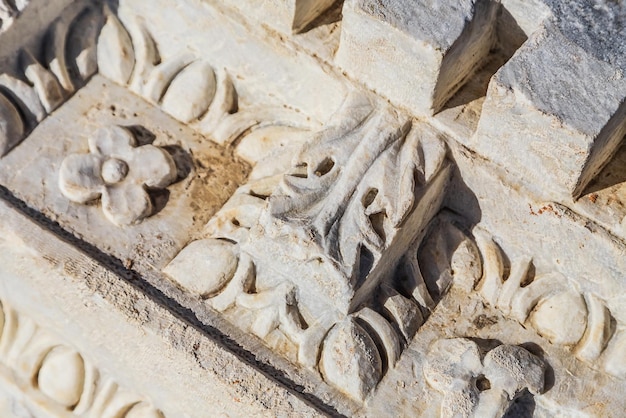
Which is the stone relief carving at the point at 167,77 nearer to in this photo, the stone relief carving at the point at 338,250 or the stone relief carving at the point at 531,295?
the stone relief carving at the point at 338,250

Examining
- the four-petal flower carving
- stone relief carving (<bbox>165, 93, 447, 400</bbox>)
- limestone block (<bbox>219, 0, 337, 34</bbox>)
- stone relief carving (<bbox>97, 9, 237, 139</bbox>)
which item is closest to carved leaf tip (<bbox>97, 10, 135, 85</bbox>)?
stone relief carving (<bbox>97, 9, 237, 139</bbox>)

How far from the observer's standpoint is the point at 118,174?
2465 millimetres

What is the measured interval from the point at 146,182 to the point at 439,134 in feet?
2.28

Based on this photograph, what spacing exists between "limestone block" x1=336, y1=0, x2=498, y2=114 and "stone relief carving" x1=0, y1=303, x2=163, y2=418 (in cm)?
88

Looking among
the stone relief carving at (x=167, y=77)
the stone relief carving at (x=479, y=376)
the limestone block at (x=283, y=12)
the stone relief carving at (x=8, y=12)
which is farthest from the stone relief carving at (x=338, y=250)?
the stone relief carving at (x=8, y=12)

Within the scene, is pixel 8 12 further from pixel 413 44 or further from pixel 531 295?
pixel 531 295

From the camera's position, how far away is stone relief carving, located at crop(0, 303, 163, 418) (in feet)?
7.81

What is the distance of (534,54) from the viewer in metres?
2.18

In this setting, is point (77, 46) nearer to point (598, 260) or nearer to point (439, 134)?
point (439, 134)

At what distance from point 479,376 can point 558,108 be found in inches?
22.7

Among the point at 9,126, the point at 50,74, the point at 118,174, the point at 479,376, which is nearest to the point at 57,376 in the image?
the point at 118,174

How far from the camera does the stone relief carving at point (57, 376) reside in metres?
2.38

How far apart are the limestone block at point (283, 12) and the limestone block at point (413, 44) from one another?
14 cm

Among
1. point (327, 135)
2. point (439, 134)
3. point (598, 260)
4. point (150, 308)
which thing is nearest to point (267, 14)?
point (327, 135)
